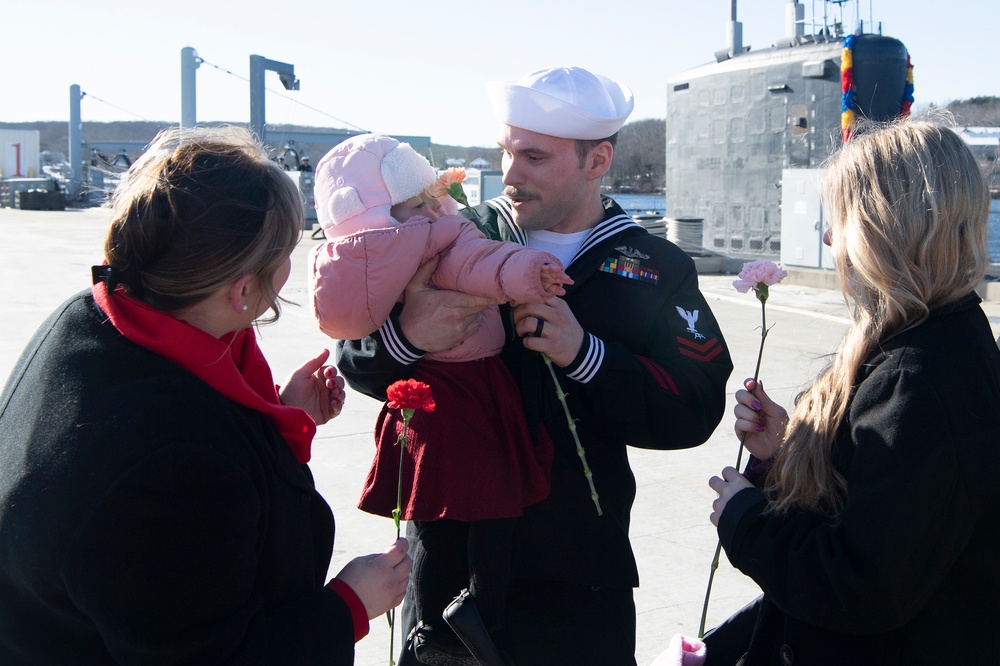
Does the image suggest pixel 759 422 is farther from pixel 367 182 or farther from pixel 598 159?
pixel 367 182

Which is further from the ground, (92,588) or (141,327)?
(141,327)

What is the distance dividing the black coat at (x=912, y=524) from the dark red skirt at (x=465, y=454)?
595 millimetres

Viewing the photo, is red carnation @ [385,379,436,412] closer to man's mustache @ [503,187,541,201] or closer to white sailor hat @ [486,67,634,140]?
man's mustache @ [503,187,541,201]

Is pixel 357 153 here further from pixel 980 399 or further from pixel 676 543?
pixel 676 543

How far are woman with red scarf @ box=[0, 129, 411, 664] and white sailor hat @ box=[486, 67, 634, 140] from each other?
36.5 inches

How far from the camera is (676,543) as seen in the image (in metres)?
4.32

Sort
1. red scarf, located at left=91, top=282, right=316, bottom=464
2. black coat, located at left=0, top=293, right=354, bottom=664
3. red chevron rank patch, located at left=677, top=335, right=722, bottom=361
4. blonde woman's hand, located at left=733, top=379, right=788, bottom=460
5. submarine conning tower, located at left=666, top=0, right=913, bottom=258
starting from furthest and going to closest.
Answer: submarine conning tower, located at left=666, top=0, right=913, bottom=258 → red chevron rank patch, located at left=677, top=335, right=722, bottom=361 → blonde woman's hand, located at left=733, top=379, right=788, bottom=460 → red scarf, located at left=91, top=282, right=316, bottom=464 → black coat, located at left=0, top=293, right=354, bottom=664

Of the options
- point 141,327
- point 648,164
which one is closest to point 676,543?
point 141,327

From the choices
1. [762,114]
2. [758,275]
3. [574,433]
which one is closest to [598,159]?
[758,275]

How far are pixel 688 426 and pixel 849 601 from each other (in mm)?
683

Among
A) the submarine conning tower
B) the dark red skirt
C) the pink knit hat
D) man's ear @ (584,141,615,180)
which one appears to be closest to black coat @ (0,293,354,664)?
the dark red skirt

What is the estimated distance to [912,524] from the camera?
1.60 metres

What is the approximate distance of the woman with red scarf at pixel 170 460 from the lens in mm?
1345

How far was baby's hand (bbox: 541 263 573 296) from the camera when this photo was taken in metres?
2.05
